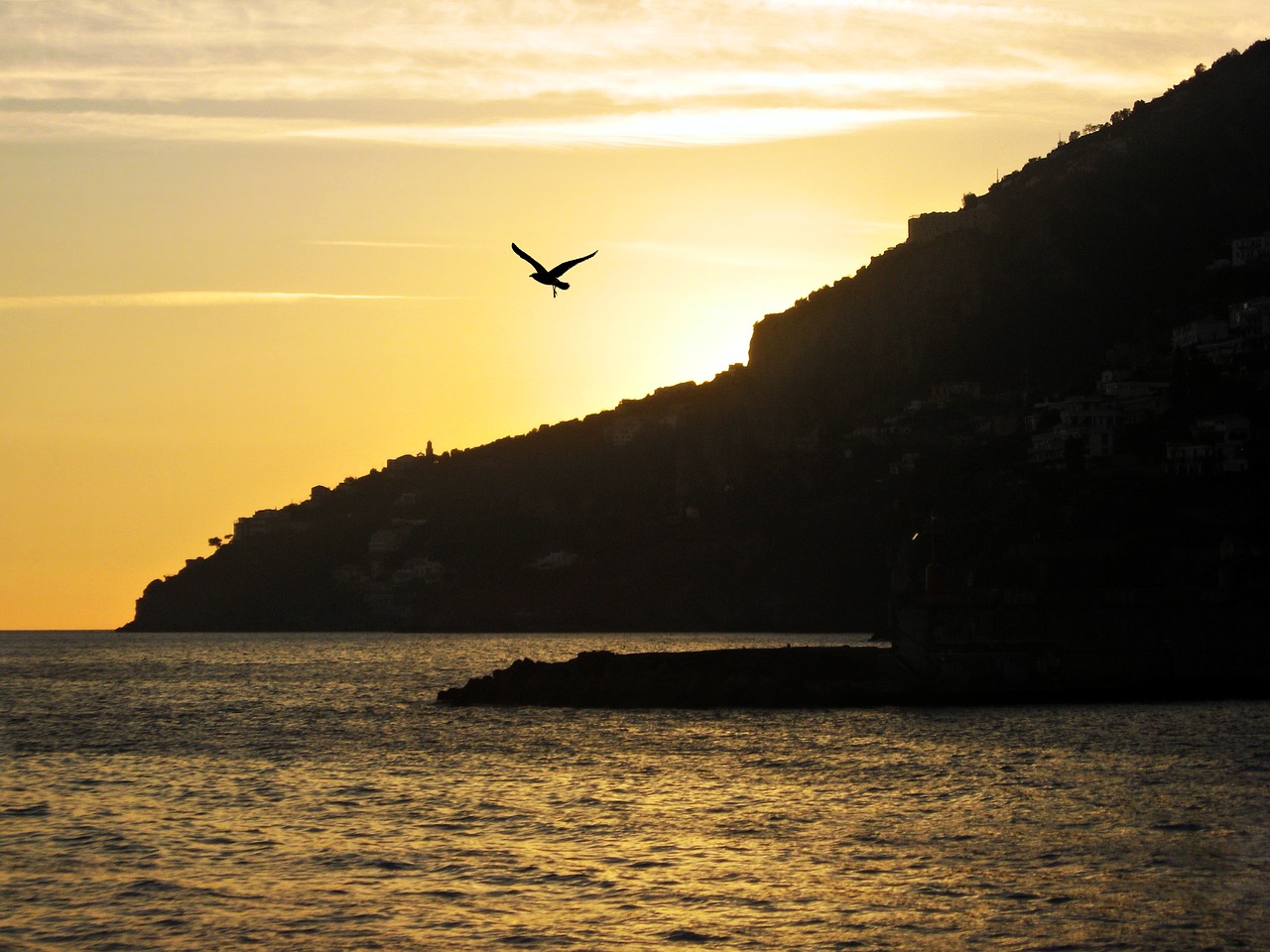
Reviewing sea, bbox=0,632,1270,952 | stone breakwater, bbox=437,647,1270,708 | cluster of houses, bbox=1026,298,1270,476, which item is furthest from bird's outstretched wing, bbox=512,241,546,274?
cluster of houses, bbox=1026,298,1270,476

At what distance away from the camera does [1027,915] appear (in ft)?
89.1

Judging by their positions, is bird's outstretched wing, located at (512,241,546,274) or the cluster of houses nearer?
bird's outstretched wing, located at (512,241,546,274)

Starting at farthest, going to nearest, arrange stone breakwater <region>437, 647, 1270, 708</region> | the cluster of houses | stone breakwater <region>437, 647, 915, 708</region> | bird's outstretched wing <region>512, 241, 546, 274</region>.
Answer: the cluster of houses → stone breakwater <region>437, 647, 915, 708</region> → stone breakwater <region>437, 647, 1270, 708</region> → bird's outstretched wing <region>512, 241, 546, 274</region>

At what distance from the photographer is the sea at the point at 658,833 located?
27000 mm

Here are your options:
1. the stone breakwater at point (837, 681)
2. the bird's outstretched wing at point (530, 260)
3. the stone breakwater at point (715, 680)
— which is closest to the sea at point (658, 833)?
the stone breakwater at point (837, 681)

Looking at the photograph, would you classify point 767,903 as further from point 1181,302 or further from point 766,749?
point 1181,302

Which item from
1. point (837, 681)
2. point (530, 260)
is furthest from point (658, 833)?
point (837, 681)

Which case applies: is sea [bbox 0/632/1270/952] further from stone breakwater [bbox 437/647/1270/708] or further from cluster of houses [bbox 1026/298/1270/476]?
cluster of houses [bbox 1026/298/1270/476]

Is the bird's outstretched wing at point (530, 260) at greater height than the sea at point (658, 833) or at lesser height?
greater

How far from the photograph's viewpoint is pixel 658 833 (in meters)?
36.6

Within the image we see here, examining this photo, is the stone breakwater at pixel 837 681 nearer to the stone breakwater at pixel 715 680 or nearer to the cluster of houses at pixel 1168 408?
the stone breakwater at pixel 715 680

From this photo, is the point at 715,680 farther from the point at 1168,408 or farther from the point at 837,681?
the point at 1168,408

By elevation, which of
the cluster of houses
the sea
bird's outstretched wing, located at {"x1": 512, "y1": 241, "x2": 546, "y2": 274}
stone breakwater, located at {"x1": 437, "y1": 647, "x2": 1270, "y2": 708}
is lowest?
the sea

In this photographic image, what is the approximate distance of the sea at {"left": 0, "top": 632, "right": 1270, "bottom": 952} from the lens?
27000 millimetres
